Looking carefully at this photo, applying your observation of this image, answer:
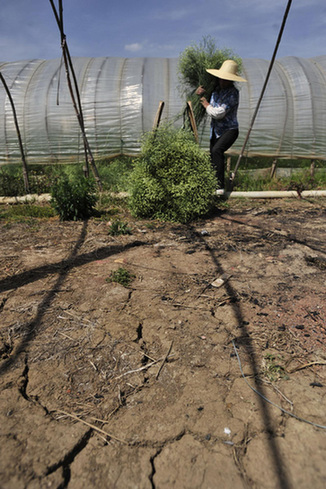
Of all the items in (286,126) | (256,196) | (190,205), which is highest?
(286,126)

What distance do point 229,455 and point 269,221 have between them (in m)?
4.05

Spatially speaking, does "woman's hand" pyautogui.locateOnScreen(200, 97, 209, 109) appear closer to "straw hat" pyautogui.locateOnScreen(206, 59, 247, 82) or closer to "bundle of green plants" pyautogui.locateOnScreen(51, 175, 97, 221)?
"straw hat" pyautogui.locateOnScreen(206, 59, 247, 82)

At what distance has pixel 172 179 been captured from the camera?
506 centimetres

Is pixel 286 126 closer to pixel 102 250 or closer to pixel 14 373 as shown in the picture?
pixel 102 250

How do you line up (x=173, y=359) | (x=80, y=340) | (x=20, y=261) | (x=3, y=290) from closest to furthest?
(x=173, y=359)
(x=80, y=340)
(x=3, y=290)
(x=20, y=261)

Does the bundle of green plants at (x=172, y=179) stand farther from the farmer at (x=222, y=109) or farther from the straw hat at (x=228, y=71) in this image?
the straw hat at (x=228, y=71)

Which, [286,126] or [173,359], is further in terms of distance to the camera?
[286,126]

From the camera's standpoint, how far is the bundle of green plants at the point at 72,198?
5.16m

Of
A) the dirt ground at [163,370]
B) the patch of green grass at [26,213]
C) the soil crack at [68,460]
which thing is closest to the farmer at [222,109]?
the dirt ground at [163,370]

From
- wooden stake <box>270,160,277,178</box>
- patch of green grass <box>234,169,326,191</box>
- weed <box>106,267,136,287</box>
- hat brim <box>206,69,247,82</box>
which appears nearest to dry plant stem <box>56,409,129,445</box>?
weed <box>106,267,136,287</box>

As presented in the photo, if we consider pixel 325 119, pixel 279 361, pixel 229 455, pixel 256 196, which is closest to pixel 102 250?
pixel 279 361

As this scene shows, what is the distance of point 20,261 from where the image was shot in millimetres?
3611

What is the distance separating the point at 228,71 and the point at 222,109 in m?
0.56

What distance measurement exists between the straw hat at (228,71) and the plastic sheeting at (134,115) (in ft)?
9.55
